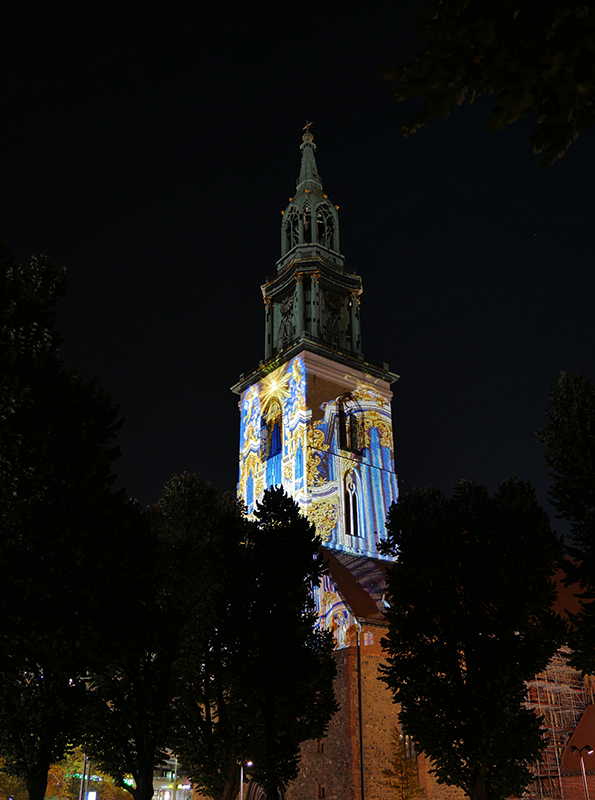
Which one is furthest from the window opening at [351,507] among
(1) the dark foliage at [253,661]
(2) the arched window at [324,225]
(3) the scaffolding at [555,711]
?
(1) the dark foliage at [253,661]

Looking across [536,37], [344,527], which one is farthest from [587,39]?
[344,527]

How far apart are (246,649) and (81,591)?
9.78 meters

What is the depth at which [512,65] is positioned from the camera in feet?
18.4

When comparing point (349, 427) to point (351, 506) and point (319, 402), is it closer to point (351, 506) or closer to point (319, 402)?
point (319, 402)

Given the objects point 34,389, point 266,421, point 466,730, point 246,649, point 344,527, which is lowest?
point 466,730

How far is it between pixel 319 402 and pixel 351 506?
30.8 feet

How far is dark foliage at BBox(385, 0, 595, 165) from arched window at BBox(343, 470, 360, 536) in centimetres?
5021

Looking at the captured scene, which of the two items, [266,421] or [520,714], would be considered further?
[266,421]

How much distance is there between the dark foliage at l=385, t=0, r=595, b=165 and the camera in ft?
17.8

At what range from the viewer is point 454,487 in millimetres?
27031

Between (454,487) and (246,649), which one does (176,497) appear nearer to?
(246,649)

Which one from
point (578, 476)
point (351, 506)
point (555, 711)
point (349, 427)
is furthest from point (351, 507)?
point (578, 476)

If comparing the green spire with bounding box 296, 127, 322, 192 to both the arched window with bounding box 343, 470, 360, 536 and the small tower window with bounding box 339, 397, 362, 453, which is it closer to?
the small tower window with bounding box 339, 397, 362, 453

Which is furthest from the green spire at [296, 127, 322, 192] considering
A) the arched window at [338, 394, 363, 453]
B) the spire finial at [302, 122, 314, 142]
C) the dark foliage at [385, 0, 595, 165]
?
the dark foliage at [385, 0, 595, 165]
